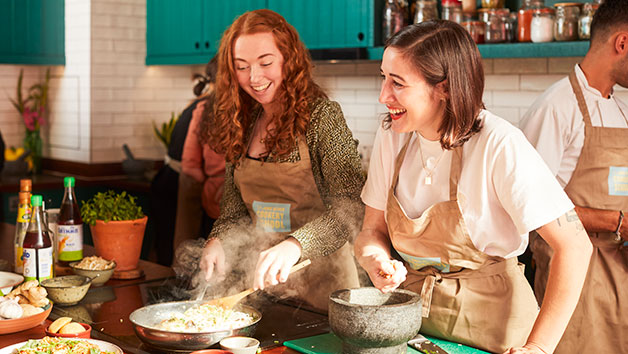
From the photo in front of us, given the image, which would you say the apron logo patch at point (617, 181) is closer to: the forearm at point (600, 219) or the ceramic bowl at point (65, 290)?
the forearm at point (600, 219)

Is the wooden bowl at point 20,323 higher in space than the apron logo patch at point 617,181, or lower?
lower

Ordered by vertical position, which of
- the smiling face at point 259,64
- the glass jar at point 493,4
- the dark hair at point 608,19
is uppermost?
the glass jar at point 493,4

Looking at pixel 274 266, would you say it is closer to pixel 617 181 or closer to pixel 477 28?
pixel 617 181

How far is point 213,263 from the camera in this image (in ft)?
7.79

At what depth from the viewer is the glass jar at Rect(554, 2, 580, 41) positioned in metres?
3.53

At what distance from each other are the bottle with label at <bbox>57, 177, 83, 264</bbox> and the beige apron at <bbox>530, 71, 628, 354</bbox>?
172cm

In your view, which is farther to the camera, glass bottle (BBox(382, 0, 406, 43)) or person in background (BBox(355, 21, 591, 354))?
glass bottle (BBox(382, 0, 406, 43))

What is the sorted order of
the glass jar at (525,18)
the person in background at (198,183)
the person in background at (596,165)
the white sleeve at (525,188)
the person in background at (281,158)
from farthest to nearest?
the person in background at (198,183) → the glass jar at (525,18) → the person in background at (596,165) → the person in background at (281,158) → the white sleeve at (525,188)

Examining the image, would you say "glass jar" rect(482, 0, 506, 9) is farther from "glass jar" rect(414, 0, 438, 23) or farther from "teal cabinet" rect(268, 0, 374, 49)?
"teal cabinet" rect(268, 0, 374, 49)

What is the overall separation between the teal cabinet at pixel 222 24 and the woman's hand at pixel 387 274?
264 centimetres

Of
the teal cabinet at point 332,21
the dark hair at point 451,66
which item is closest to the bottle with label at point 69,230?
the dark hair at point 451,66

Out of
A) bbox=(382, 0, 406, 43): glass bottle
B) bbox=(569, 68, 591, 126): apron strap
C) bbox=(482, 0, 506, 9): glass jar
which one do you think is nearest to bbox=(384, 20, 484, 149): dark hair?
bbox=(569, 68, 591, 126): apron strap

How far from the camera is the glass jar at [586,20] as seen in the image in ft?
11.2

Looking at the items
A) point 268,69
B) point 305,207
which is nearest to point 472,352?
point 305,207
